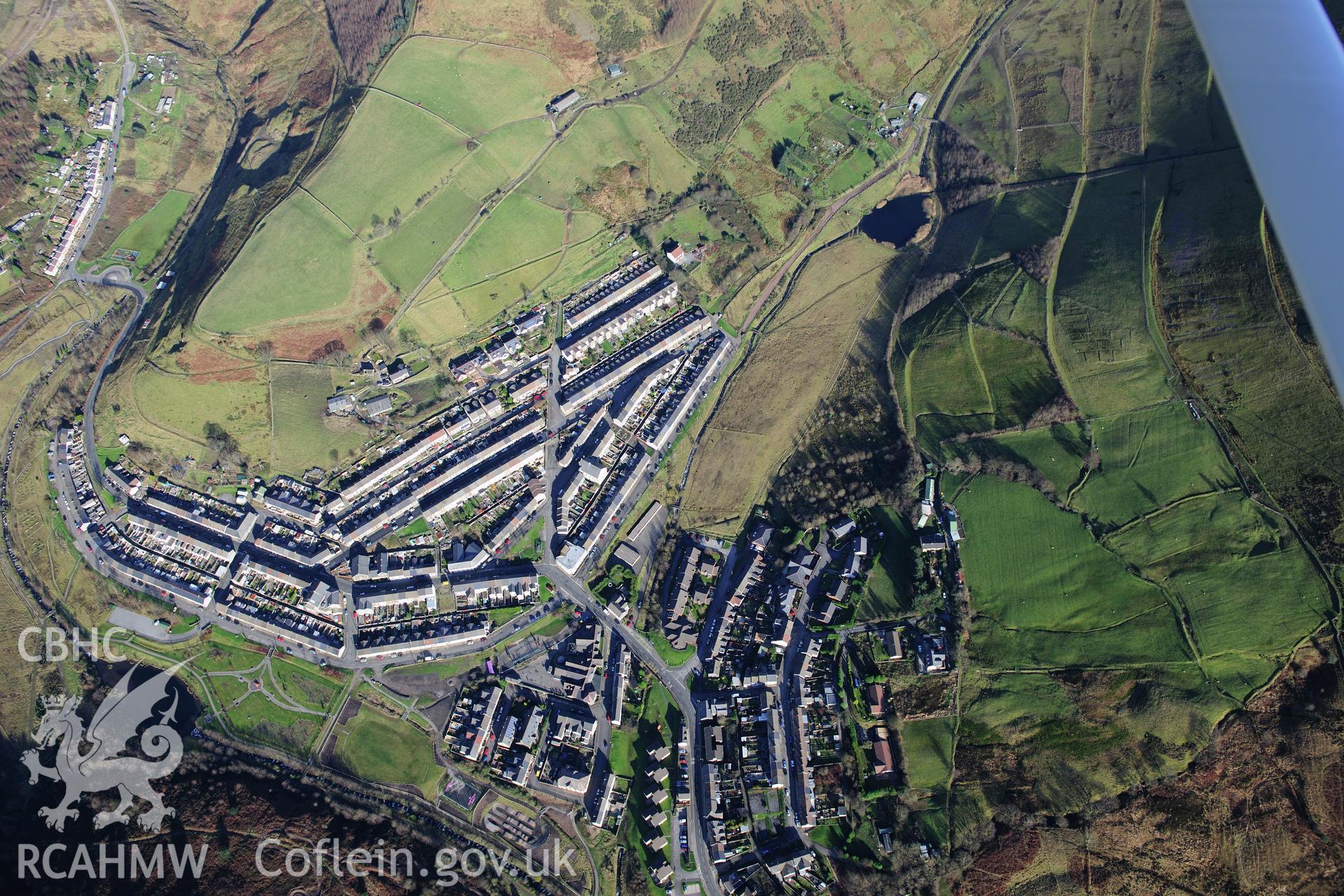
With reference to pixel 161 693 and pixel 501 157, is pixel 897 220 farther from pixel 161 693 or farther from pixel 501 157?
pixel 161 693

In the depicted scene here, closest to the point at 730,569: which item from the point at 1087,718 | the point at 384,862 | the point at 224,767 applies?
the point at 1087,718

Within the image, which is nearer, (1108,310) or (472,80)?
(1108,310)

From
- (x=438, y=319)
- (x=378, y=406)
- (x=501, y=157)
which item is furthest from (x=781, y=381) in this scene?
(x=378, y=406)

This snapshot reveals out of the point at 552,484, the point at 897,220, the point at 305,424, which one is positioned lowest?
the point at 552,484

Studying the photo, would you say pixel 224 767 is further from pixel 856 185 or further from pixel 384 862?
pixel 856 185

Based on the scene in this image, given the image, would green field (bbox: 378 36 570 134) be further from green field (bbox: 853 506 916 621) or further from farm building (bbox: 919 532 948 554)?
farm building (bbox: 919 532 948 554)
